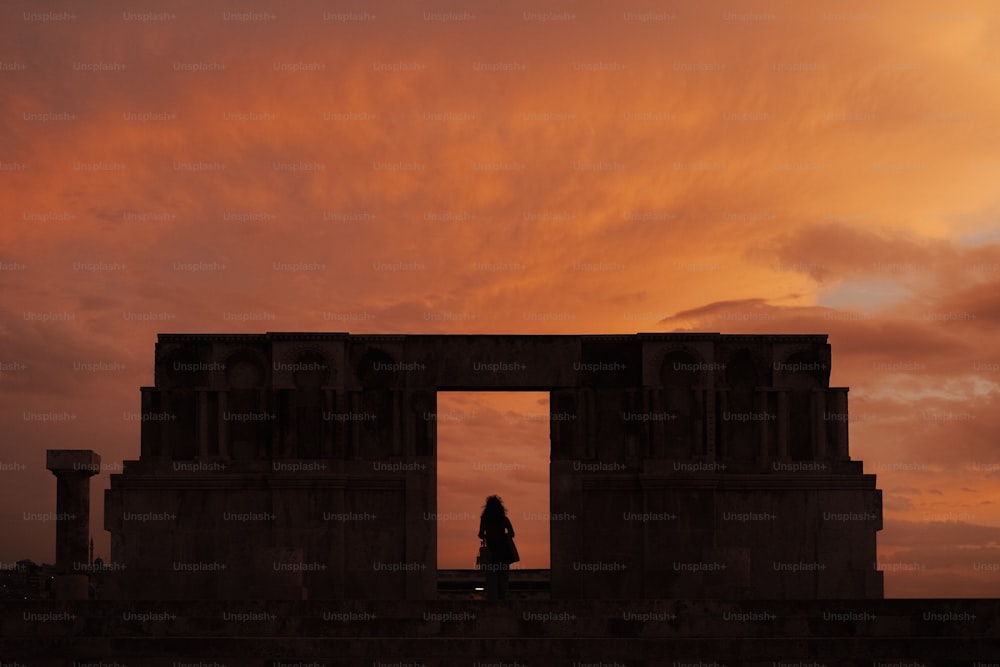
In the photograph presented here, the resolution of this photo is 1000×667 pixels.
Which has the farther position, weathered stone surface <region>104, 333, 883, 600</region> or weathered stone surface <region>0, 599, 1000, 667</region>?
weathered stone surface <region>104, 333, 883, 600</region>

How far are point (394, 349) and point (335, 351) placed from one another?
1.38 meters

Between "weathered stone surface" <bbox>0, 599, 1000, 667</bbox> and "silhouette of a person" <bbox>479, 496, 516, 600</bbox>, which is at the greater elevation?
"silhouette of a person" <bbox>479, 496, 516, 600</bbox>

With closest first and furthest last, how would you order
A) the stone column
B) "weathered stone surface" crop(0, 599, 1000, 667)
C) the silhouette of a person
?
"weathered stone surface" crop(0, 599, 1000, 667) → the silhouette of a person → the stone column

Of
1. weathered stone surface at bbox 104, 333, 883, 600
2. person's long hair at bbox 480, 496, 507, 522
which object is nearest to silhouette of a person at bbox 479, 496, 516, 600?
person's long hair at bbox 480, 496, 507, 522

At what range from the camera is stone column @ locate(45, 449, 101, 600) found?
32.4 meters

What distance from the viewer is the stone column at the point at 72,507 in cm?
3244

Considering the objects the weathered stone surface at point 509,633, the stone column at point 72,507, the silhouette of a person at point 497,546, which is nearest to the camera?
the weathered stone surface at point 509,633

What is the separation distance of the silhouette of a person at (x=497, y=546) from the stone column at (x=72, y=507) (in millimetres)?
9575

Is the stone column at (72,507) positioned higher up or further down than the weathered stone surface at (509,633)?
higher up

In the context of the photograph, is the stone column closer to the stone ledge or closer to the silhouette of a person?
the stone ledge

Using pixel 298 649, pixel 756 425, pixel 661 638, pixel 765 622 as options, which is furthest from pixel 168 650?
pixel 756 425

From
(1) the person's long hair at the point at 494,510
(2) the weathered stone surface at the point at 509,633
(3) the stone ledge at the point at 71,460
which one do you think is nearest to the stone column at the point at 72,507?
(3) the stone ledge at the point at 71,460

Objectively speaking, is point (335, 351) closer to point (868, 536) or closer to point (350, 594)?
point (350, 594)

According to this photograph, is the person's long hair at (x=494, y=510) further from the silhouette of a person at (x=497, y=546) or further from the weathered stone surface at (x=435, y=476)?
the weathered stone surface at (x=435, y=476)
